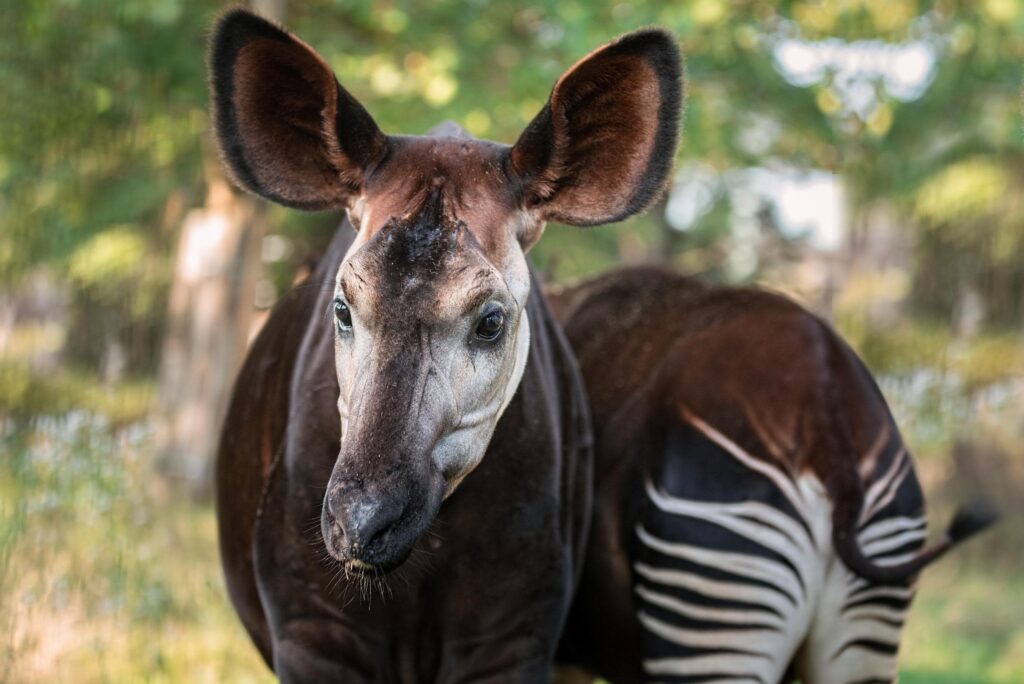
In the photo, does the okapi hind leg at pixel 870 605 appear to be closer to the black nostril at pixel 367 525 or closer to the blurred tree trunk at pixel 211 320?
the black nostril at pixel 367 525

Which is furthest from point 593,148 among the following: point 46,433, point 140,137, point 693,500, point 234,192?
point 234,192

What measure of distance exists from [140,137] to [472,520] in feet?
18.0

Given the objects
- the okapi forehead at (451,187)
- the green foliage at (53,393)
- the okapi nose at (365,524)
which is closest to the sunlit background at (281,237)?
the green foliage at (53,393)

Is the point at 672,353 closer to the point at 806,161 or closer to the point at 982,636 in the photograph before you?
the point at 982,636

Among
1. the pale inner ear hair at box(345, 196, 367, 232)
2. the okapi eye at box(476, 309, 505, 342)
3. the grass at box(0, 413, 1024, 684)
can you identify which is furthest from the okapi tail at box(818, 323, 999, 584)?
the grass at box(0, 413, 1024, 684)

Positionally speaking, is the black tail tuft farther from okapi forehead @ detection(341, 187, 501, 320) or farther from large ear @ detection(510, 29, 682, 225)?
okapi forehead @ detection(341, 187, 501, 320)

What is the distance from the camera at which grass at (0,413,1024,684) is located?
512 centimetres

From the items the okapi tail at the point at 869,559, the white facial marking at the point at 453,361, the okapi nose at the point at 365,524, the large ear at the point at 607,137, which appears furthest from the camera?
the okapi tail at the point at 869,559

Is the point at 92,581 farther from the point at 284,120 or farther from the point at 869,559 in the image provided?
the point at 869,559

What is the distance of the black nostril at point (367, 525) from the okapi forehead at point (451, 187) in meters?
0.62

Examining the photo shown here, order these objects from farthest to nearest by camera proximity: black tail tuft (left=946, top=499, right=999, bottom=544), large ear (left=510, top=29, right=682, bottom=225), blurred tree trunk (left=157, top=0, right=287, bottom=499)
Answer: blurred tree trunk (left=157, top=0, right=287, bottom=499)
black tail tuft (left=946, top=499, right=999, bottom=544)
large ear (left=510, top=29, right=682, bottom=225)

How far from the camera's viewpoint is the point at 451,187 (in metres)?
2.80

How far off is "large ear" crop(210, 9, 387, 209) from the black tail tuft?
6.75 feet

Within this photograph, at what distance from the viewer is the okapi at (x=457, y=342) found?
2.69m
